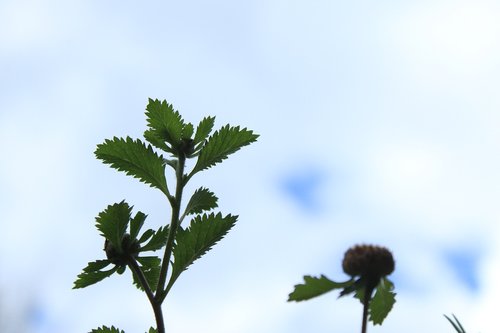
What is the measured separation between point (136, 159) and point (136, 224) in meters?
0.26

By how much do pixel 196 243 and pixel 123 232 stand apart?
27cm

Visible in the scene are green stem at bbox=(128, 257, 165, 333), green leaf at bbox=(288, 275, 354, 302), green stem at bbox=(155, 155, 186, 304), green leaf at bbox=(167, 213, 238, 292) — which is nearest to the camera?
green leaf at bbox=(288, 275, 354, 302)

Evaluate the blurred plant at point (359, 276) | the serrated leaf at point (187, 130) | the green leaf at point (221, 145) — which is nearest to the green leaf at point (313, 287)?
the blurred plant at point (359, 276)

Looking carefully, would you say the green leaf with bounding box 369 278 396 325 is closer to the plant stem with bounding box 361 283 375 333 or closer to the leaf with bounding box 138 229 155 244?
the plant stem with bounding box 361 283 375 333

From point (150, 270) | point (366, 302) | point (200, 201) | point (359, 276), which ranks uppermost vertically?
point (200, 201)

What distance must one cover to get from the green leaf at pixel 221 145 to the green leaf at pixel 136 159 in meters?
0.13

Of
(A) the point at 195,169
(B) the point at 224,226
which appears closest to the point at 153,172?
(A) the point at 195,169

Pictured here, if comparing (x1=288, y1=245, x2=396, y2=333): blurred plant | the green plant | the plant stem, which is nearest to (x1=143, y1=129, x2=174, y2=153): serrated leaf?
the green plant

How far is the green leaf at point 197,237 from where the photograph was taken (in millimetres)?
2869

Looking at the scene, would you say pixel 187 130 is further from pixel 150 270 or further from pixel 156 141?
pixel 150 270

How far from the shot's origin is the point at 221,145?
3.02m

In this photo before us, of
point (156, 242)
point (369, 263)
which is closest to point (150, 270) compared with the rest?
point (156, 242)

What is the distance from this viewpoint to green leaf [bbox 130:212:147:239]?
294cm

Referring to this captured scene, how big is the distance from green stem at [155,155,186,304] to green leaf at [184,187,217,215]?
0.11m
